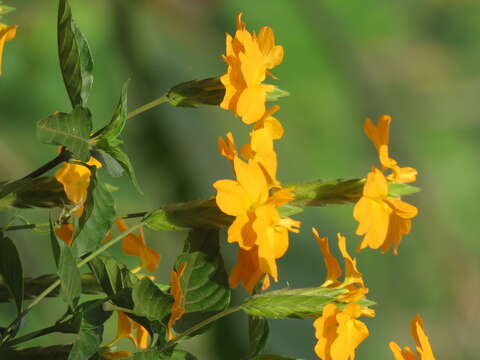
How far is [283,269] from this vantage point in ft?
2.42

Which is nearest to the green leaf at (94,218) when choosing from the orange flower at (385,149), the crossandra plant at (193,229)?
the crossandra plant at (193,229)

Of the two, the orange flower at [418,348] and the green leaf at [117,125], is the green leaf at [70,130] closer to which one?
the green leaf at [117,125]

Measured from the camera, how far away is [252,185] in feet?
0.90

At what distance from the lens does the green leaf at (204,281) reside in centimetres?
30

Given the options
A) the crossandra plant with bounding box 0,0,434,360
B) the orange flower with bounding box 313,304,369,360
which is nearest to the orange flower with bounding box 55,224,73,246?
the crossandra plant with bounding box 0,0,434,360

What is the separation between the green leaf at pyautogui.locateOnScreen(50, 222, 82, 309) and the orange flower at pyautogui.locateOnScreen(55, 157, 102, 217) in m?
0.04

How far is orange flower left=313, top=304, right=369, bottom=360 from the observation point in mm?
271

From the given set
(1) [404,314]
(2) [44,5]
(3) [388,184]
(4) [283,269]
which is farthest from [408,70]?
(3) [388,184]

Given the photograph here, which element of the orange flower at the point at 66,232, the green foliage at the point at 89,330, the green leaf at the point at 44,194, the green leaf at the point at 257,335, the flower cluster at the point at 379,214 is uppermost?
the green leaf at the point at 44,194

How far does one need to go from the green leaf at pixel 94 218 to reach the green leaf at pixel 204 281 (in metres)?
0.04

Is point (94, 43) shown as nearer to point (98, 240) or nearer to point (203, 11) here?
point (203, 11)

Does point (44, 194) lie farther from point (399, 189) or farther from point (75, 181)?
point (399, 189)

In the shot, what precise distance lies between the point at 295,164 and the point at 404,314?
0.44 metres

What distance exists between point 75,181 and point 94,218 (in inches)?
1.2
